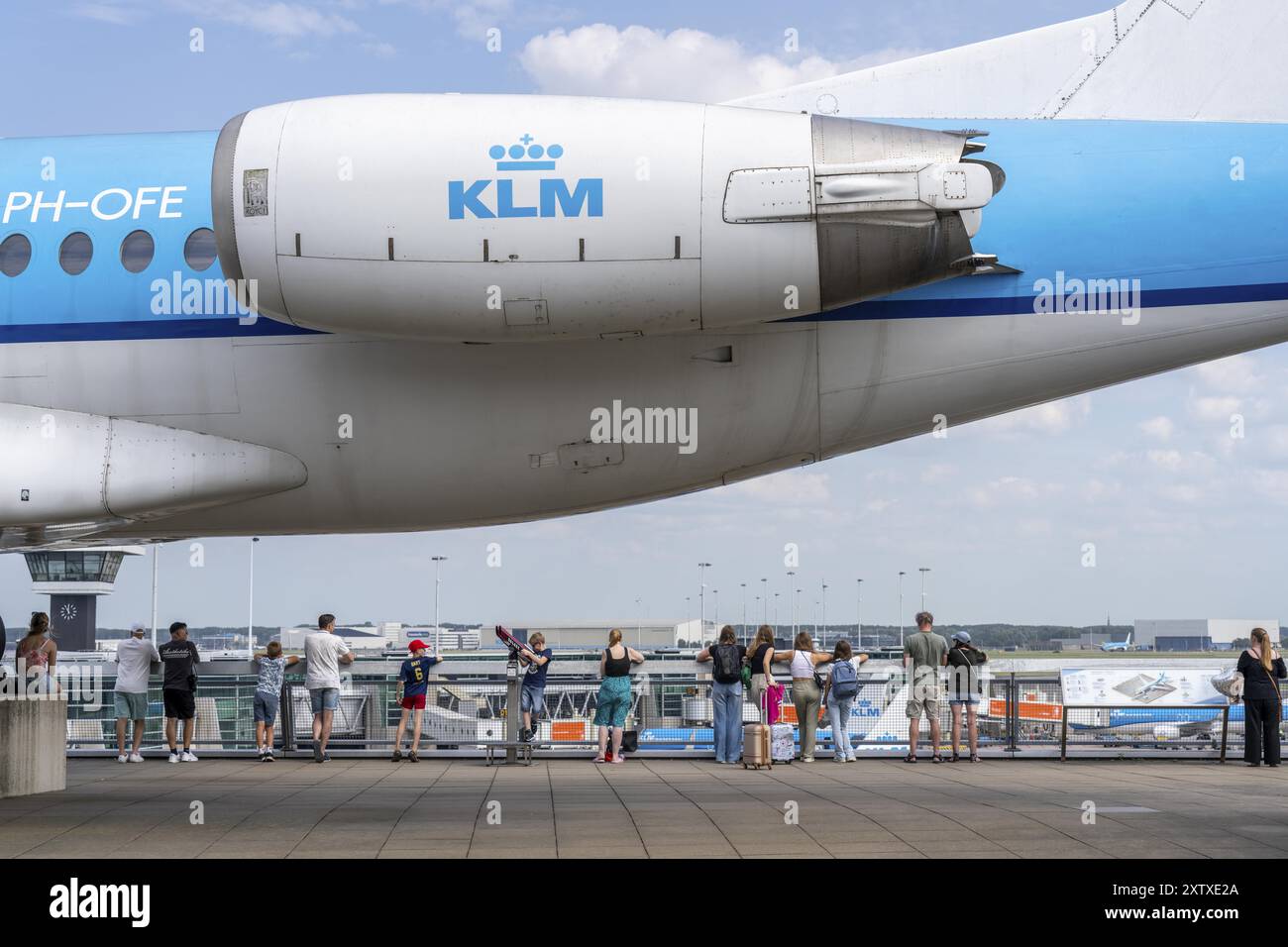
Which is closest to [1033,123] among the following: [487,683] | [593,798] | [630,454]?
[630,454]

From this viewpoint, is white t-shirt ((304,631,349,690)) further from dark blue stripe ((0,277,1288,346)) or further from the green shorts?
dark blue stripe ((0,277,1288,346))

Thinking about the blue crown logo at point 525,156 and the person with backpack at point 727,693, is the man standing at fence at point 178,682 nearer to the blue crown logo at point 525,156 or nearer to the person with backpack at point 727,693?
the person with backpack at point 727,693

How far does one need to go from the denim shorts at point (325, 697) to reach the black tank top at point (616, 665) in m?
3.78

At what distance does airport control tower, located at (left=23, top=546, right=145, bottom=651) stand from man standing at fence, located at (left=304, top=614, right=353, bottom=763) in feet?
175

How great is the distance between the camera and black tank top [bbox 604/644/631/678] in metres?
17.6

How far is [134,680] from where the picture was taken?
17641mm

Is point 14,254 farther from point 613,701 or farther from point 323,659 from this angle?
point 613,701

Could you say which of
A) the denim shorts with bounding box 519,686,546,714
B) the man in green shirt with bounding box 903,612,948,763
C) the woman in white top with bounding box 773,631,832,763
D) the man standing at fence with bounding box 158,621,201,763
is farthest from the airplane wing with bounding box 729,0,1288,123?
the man standing at fence with bounding box 158,621,201,763

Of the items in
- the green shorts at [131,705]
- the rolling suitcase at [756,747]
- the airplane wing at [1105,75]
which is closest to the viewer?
the airplane wing at [1105,75]

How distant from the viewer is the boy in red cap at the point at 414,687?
18.4 m

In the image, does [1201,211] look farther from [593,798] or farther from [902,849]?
[593,798]

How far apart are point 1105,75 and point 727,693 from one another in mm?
9842

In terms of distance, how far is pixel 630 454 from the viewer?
32.3 feet

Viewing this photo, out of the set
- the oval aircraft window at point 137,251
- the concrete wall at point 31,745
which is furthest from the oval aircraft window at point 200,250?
the concrete wall at point 31,745
